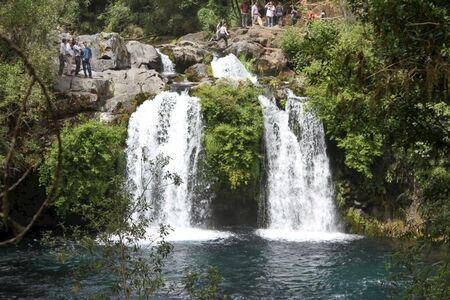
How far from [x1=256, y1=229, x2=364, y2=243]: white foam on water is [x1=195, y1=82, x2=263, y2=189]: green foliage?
77.4 inches

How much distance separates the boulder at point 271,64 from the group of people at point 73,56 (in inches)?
315

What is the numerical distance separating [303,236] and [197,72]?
9.16 metres

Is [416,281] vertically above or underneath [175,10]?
underneath

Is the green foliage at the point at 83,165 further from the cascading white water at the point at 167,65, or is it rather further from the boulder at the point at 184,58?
the boulder at the point at 184,58

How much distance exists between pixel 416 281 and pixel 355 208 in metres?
13.4

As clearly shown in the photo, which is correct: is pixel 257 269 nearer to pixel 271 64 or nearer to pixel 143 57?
pixel 271 64

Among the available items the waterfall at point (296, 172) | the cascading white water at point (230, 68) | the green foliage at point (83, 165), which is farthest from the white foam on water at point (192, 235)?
the cascading white water at point (230, 68)

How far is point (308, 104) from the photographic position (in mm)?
20188

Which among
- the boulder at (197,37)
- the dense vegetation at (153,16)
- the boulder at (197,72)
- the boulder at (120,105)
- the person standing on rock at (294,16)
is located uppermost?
the dense vegetation at (153,16)

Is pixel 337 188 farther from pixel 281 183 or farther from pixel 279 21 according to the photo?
pixel 279 21

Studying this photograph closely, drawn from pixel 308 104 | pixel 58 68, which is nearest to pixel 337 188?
pixel 308 104

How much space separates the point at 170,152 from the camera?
802 inches

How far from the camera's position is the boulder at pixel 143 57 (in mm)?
24742

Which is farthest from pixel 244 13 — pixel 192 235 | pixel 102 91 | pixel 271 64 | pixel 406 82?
pixel 406 82
